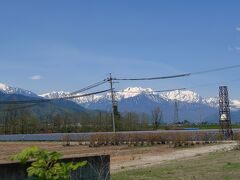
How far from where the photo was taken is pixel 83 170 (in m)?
9.33

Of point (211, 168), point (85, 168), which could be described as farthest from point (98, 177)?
point (211, 168)

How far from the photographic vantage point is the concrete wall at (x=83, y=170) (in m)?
8.19

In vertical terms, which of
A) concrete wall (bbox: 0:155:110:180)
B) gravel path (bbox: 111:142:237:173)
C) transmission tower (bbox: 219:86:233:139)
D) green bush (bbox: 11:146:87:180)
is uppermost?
transmission tower (bbox: 219:86:233:139)

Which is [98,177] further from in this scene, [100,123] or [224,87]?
[100,123]

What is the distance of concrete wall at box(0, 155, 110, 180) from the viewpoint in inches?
322

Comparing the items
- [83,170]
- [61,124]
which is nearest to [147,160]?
[83,170]

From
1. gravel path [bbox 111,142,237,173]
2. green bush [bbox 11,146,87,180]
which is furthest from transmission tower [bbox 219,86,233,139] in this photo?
green bush [bbox 11,146,87,180]

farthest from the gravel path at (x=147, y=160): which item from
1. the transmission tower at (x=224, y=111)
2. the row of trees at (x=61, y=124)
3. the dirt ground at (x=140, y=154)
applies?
the row of trees at (x=61, y=124)

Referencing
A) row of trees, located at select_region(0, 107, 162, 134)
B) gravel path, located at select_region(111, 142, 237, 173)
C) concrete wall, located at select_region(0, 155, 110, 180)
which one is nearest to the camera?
concrete wall, located at select_region(0, 155, 110, 180)

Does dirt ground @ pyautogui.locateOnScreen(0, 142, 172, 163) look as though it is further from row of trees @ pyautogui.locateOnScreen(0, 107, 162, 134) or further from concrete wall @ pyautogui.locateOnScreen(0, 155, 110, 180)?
row of trees @ pyautogui.locateOnScreen(0, 107, 162, 134)

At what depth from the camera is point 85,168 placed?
9.43 metres

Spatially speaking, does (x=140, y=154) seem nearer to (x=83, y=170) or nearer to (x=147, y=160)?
(x=147, y=160)

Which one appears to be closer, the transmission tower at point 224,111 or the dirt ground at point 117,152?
the dirt ground at point 117,152

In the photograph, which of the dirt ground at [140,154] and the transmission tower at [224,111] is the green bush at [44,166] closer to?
the dirt ground at [140,154]
